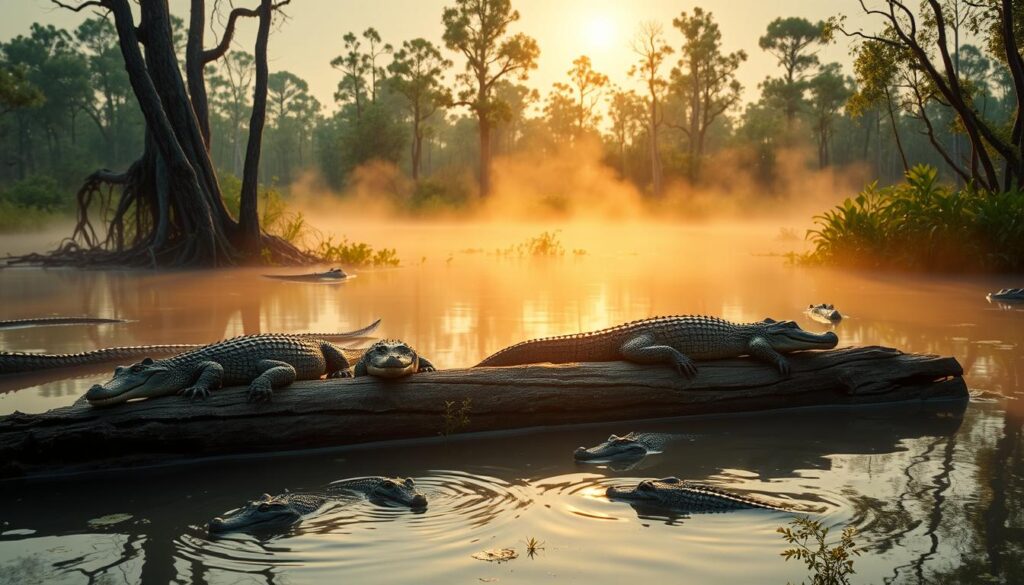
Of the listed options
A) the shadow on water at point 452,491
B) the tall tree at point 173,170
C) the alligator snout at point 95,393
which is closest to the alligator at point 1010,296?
the shadow on water at point 452,491

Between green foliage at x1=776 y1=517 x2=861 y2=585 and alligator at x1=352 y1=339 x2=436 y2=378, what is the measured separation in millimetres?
2387

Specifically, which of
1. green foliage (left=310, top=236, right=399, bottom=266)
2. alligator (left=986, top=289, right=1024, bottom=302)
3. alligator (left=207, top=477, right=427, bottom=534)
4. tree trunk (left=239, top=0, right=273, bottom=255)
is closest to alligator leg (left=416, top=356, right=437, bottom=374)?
alligator (left=207, top=477, right=427, bottom=534)

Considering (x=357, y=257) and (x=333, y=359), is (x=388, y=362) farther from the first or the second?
(x=357, y=257)

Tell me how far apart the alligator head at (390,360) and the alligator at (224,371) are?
1.61 ft

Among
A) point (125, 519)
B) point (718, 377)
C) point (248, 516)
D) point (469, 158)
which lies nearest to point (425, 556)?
point (248, 516)

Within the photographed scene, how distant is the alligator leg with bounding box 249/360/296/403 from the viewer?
207 inches

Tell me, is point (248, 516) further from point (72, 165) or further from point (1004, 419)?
point (72, 165)

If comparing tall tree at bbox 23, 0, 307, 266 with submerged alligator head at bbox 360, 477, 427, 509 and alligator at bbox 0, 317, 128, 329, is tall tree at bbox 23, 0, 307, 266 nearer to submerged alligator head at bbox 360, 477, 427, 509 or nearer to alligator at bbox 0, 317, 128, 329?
alligator at bbox 0, 317, 128, 329

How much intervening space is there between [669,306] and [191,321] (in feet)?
20.3

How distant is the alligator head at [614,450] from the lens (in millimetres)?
5160

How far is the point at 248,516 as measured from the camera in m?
4.11

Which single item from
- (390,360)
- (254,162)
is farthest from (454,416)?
(254,162)

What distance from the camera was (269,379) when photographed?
5316 millimetres

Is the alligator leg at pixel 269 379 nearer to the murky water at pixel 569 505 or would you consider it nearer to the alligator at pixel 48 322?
the murky water at pixel 569 505
